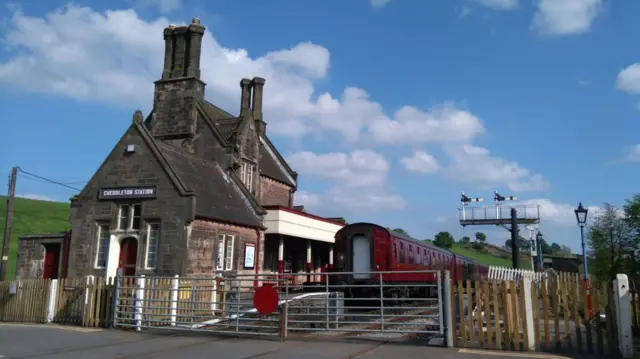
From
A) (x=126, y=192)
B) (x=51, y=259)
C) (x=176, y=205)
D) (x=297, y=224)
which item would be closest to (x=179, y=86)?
(x=126, y=192)

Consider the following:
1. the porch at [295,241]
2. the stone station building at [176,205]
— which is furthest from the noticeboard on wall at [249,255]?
the porch at [295,241]

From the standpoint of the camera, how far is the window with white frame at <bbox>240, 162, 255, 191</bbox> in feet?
98.8

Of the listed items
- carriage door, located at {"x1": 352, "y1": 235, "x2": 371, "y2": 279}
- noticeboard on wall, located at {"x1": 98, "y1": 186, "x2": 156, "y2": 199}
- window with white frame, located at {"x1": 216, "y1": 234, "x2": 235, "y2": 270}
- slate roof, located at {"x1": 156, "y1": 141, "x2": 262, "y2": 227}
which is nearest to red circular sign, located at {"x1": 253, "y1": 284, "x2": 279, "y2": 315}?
carriage door, located at {"x1": 352, "y1": 235, "x2": 371, "y2": 279}

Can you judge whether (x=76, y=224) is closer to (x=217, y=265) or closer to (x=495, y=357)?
(x=217, y=265)

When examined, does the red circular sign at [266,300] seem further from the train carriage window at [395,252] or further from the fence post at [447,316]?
the train carriage window at [395,252]

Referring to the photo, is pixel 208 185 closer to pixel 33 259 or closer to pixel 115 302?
pixel 33 259

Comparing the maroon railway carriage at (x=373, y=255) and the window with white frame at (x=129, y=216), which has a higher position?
the window with white frame at (x=129, y=216)


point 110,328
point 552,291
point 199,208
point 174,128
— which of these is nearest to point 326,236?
point 174,128

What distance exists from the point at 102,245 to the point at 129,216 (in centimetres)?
198

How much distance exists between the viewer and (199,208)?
21312mm

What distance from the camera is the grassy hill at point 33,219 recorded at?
5121 cm

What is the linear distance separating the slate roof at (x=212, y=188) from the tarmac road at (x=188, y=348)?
9598 mm

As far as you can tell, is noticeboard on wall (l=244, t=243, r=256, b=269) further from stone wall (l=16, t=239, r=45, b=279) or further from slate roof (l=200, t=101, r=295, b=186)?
stone wall (l=16, t=239, r=45, b=279)

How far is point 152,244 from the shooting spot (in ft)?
70.0
